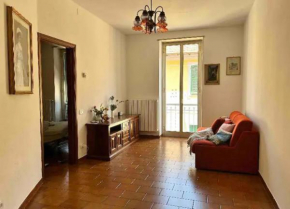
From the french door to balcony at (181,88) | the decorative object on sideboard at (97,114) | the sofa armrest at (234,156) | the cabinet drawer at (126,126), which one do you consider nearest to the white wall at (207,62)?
the french door to balcony at (181,88)

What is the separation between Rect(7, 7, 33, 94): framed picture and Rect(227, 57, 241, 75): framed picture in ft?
A: 15.3

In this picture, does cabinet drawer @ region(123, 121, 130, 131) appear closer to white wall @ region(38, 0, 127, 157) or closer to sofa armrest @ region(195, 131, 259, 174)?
white wall @ region(38, 0, 127, 157)

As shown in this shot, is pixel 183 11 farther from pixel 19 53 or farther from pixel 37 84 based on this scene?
pixel 19 53

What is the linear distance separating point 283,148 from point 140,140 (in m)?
4.14

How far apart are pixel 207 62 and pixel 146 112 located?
2110 millimetres

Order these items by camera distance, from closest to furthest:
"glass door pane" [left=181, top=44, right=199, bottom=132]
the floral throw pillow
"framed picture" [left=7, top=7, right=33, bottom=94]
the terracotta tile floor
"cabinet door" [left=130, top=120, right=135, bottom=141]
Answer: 1. "framed picture" [left=7, top=7, right=33, bottom=94]
2. the terracotta tile floor
3. the floral throw pillow
4. "cabinet door" [left=130, top=120, right=135, bottom=141]
5. "glass door pane" [left=181, top=44, right=199, bottom=132]

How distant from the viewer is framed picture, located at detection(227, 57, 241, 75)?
19.4 ft

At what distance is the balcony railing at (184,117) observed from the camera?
6539mm

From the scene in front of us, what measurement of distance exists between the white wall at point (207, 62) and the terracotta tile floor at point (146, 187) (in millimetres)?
2060

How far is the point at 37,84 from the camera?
3303 millimetres

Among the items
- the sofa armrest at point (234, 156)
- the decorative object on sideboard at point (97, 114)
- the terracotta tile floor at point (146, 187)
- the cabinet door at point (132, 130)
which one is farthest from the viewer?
the cabinet door at point (132, 130)

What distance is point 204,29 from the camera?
6086 mm

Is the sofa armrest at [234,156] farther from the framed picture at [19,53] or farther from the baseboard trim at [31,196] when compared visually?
the framed picture at [19,53]

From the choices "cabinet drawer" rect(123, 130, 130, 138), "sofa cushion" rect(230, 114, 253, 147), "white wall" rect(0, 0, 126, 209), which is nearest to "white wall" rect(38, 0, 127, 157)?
"white wall" rect(0, 0, 126, 209)
